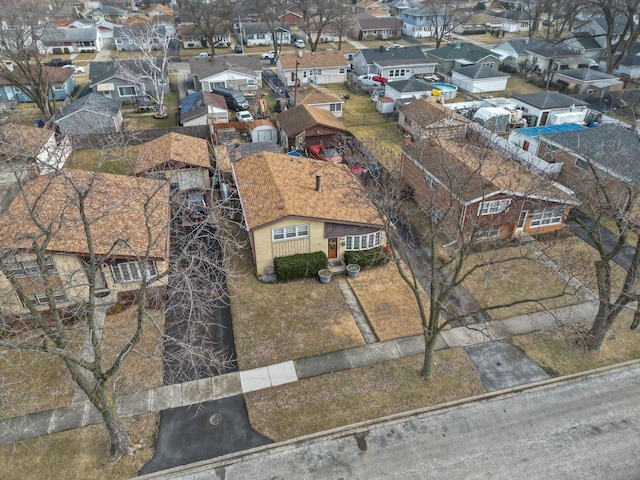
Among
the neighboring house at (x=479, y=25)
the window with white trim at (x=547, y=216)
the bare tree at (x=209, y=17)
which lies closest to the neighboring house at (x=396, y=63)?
the bare tree at (x=209, y=17)

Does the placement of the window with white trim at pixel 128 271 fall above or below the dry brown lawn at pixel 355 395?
above

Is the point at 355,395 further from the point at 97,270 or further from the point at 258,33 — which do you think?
the point at 258,33

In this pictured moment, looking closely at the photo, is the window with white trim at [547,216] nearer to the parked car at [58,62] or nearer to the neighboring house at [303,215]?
the neighboring house at [303,215]

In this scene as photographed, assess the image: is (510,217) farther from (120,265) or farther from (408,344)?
(120,265)

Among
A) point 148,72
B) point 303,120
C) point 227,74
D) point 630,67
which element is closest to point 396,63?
point 227,74

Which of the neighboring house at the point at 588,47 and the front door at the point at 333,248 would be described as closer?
the front door at the point at 333,248
